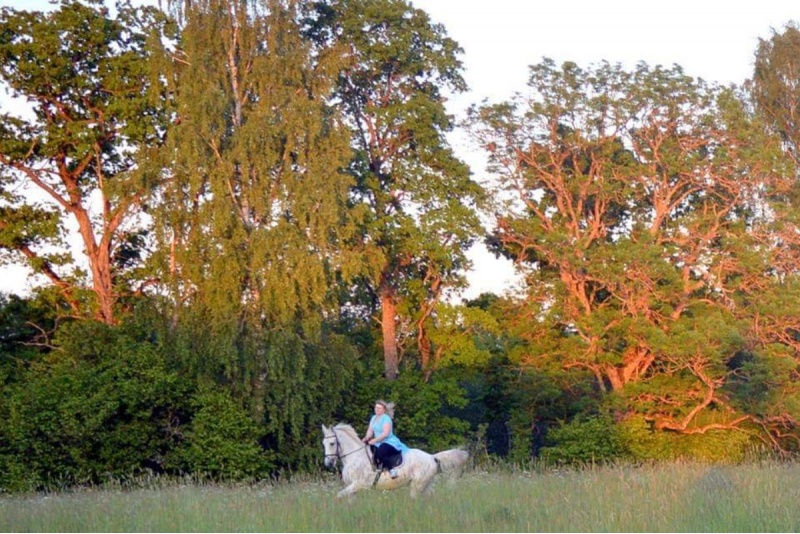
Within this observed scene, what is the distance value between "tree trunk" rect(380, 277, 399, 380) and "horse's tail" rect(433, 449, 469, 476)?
20.2m

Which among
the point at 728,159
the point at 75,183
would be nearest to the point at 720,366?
the point at 728,159

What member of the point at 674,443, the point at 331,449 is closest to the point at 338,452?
the point at 331,449

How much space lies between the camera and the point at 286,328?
91.5ft

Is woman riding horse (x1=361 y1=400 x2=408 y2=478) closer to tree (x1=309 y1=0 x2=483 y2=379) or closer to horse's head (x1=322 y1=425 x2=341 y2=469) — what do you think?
horse's head (x1=322 y1=425 x2=341 y2=469)

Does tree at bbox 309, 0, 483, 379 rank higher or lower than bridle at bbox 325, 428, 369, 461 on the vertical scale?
higher

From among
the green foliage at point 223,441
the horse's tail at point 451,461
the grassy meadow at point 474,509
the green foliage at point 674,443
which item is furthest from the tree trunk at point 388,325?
the grassy meadow at point 474,509

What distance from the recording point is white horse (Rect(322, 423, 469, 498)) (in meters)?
14.6

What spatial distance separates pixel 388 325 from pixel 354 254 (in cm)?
750

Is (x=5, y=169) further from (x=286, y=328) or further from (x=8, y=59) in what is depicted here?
(x=286, y=328)

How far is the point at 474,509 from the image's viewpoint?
12852 millimetres

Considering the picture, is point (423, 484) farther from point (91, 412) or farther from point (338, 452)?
point (91, 412)

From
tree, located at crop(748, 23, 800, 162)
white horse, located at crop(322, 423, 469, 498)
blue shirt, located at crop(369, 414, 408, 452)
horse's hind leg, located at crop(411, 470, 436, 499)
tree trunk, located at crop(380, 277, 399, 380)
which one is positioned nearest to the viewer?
horse's hind leg, located at crop(411, 470, 436, 499)

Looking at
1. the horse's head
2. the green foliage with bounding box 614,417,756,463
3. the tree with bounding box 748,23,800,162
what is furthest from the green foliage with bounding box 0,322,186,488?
the tree with bounding box 748,23,800,162

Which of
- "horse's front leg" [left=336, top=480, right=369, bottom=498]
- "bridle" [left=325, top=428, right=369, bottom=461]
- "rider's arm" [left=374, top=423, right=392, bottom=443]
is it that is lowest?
"horse's front leg" [left=336, top=480, right=369, bottom=498]
